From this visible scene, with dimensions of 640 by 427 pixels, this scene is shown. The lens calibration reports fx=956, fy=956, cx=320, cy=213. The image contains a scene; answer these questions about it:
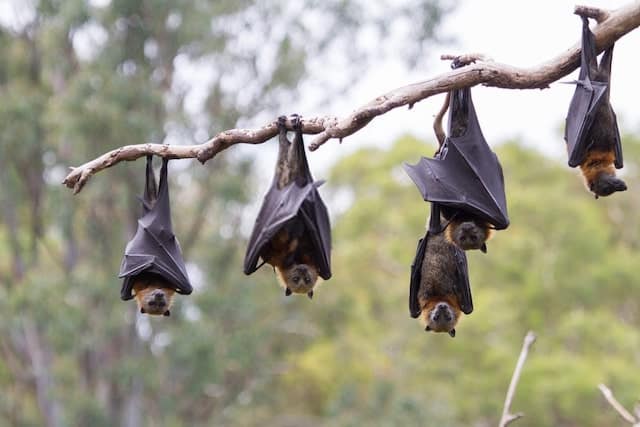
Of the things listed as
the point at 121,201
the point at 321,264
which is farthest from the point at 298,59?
the point at 321,264

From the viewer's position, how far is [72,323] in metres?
15.8

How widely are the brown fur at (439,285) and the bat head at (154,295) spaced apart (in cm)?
115

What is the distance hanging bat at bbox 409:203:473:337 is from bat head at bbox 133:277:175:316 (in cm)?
111

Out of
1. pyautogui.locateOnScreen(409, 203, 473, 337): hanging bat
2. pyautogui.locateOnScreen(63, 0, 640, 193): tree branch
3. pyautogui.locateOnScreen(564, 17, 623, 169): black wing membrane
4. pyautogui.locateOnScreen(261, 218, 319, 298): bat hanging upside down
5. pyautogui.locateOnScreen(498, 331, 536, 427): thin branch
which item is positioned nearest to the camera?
pyautogui.locateOnScreen(63, 0, 640, 193): tree branch

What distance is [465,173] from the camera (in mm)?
3867

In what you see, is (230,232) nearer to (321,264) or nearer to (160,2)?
(160,2)

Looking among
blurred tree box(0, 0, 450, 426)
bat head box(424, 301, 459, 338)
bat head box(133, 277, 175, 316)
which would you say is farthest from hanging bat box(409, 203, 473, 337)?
blurred tree box(0, 0, 450, 426)

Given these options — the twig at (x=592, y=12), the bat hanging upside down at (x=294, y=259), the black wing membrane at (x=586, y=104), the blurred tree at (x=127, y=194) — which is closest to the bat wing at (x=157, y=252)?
the bat hanging upside down at (x=294, y=259)

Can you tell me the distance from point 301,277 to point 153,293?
2.78 feet

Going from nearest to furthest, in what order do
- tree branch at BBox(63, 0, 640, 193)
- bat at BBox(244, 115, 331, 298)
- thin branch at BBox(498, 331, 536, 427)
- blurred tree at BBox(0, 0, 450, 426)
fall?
1. tree branch at BBox(63, 0, 640, 193)
2. bat at BBox(244, 115, 331, 298)
3. thin branch at BBox(498, 331, 536, 427)
4. blurred tree at BBox(0, 0, 450, 426)

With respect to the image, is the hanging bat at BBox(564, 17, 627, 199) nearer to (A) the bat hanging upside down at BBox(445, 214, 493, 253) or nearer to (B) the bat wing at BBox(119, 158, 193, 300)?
(A) the bat hanging upside down at BBox(445, 214, 493, 253)

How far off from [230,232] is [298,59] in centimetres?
348

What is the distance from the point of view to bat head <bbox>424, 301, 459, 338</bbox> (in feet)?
13.3

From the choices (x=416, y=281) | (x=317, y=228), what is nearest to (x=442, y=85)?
(x=317, y=228)
